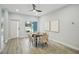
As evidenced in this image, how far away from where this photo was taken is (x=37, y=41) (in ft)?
12.5

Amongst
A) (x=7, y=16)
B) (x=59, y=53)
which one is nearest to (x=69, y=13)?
(x=59, y=53)

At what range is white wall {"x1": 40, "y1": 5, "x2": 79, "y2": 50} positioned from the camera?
11.2ft

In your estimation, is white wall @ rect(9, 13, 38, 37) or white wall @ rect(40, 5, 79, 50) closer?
white wall @ rect(40, 5, 79, 50)

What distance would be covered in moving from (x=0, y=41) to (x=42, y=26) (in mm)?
1344

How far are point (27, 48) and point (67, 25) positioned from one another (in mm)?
1399

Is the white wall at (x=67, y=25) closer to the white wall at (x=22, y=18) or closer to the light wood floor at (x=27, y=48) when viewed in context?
the light wood floor at (x=27, y=48)

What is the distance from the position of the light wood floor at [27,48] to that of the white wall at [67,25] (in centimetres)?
21

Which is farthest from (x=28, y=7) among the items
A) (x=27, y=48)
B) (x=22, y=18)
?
(x=27, y=48)

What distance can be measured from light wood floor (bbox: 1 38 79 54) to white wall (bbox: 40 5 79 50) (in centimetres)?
21

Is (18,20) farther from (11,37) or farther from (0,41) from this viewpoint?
(0,41)

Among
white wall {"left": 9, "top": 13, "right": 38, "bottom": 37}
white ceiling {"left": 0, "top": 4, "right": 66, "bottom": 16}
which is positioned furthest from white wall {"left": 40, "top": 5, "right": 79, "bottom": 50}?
white wall {"left": 9, "top": 13, "right": 38, "bottom": 37}

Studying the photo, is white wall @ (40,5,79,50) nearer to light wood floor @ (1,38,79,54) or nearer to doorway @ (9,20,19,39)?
light wood floor @ (1,38,79,54)
